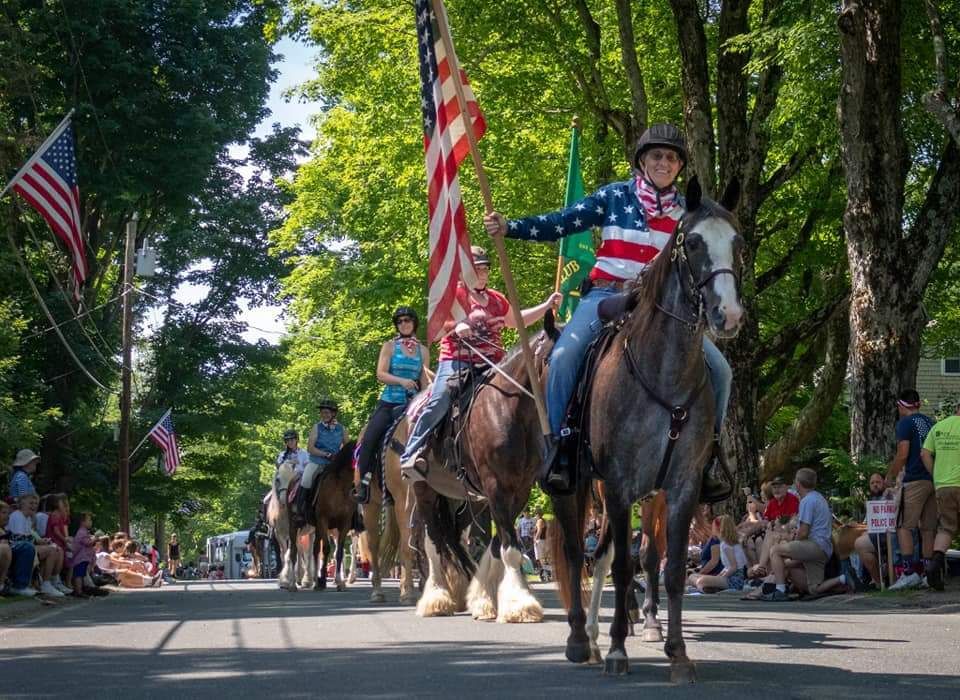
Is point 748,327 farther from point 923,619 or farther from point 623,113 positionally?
point 923,619

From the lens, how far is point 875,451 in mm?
21875

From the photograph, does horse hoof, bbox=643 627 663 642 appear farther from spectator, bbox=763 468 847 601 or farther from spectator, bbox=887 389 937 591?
spectator, bbox=763 468 847 601

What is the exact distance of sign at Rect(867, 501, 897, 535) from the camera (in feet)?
59.0

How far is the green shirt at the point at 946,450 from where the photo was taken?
56.1 ft

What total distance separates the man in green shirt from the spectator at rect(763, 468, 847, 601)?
5.76 feet

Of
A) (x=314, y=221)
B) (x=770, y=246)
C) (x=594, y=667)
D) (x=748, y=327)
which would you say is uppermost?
(x=314, y=221)

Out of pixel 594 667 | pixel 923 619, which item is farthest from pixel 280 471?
pixel 594 667

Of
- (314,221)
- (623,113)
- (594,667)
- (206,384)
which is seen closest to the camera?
(594,667)

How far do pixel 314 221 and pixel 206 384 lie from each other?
22.3ft

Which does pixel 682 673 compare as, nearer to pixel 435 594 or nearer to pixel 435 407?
pixel 435 407

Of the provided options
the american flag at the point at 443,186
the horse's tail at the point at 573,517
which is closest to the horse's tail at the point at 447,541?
the american flag at the point at 443,186

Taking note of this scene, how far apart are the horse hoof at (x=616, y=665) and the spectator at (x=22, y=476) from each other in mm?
13698

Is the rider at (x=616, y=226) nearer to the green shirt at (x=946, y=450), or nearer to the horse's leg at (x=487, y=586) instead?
the horse's leg at (x=487, y=586)

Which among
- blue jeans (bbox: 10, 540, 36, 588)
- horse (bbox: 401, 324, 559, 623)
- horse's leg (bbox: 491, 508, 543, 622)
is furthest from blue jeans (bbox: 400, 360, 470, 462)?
blue jeans (bbox: 10, 540, 36, 588)
